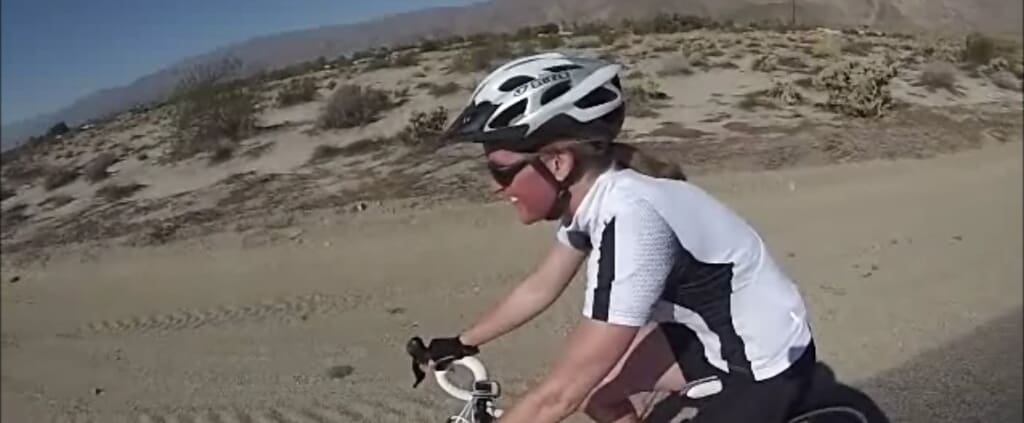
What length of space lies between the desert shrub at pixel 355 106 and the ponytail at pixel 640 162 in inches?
127

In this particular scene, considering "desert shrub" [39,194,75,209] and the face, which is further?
"desert shrub" [39,194,75,209]

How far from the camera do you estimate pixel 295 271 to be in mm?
5062

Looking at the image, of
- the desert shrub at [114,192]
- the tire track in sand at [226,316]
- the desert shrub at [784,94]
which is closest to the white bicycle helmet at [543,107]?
the tire track in sand at [226,316]

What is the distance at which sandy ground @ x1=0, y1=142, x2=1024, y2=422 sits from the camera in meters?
3.88

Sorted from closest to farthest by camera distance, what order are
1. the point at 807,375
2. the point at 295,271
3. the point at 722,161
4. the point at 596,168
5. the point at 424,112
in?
the point at 596,168
the point at 807,375
the point at 295,271
the point at 424,112
the point at 722,161

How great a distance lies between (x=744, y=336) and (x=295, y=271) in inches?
123

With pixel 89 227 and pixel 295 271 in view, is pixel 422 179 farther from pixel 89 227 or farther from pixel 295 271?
pixel 89 227

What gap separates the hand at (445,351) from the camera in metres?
2.40

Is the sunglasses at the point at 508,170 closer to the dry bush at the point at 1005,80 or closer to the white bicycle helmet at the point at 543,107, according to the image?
the white bicycle helmet at the point at 543,107

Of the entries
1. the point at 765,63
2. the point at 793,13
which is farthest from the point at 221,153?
the point at 765,63

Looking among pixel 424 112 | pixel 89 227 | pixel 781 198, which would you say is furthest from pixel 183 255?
pixel 781 198

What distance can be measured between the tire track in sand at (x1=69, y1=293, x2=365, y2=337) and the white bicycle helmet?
7.35ft

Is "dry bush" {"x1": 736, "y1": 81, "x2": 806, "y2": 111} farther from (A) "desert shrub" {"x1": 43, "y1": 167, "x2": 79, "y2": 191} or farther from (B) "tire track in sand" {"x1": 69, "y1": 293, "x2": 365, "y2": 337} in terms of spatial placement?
(A) "desert shrub" {"x1": 43, "y1": 167, "x2": 79, "y2": 191}

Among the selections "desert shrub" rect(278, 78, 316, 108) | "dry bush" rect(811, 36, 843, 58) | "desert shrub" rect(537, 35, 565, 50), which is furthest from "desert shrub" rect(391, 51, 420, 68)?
"dry bush" rect(811, 36, 843, 58)
